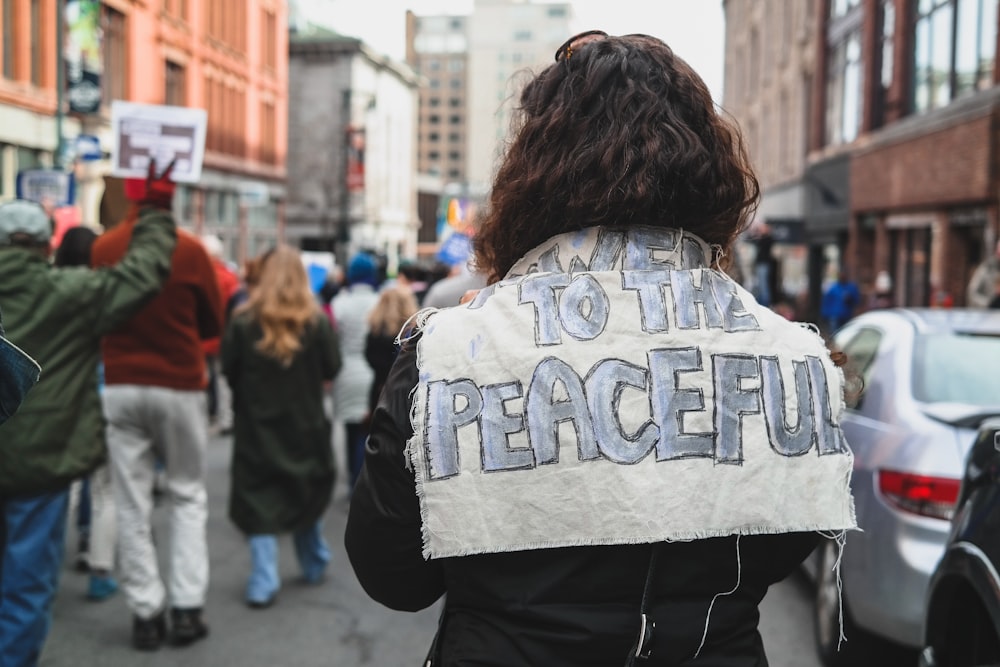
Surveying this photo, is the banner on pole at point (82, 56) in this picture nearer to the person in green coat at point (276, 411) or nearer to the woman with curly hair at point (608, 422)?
the person in green coat at point (276, 411)

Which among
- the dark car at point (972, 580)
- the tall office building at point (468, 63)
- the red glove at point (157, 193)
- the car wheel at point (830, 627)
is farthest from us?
the tall office building at point (468, 63)

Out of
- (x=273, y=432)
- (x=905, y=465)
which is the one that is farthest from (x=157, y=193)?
(x=905, y=465)

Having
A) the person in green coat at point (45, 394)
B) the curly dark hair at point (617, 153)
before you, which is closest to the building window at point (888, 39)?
the person in green coat at point (45, 394)

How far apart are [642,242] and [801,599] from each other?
523 cm

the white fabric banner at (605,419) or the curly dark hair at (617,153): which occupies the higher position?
the curly dark hair at (617,153)

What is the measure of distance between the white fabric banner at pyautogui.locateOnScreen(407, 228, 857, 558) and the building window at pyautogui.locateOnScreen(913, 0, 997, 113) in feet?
57.2

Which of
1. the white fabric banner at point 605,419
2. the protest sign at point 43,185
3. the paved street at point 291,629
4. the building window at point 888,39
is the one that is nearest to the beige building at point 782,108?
the building window at point 888,39

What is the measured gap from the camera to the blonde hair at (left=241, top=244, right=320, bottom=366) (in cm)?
641

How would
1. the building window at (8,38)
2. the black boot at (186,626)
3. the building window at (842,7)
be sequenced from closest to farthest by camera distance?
the black boot at (186,626) → the building window at (8,38) → the building window at (842,7)

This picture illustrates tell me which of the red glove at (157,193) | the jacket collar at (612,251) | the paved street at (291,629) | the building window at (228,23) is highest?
the building window at (228,23)

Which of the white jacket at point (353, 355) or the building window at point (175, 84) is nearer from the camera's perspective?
the white jacket at point (353, 355)

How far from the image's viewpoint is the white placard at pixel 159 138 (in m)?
6.11

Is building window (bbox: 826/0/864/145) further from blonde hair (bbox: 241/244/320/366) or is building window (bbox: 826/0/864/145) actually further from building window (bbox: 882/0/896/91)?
blonde hair (bbox: 241/244/320/366)

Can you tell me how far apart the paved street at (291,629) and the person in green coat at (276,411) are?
11.0 inches
